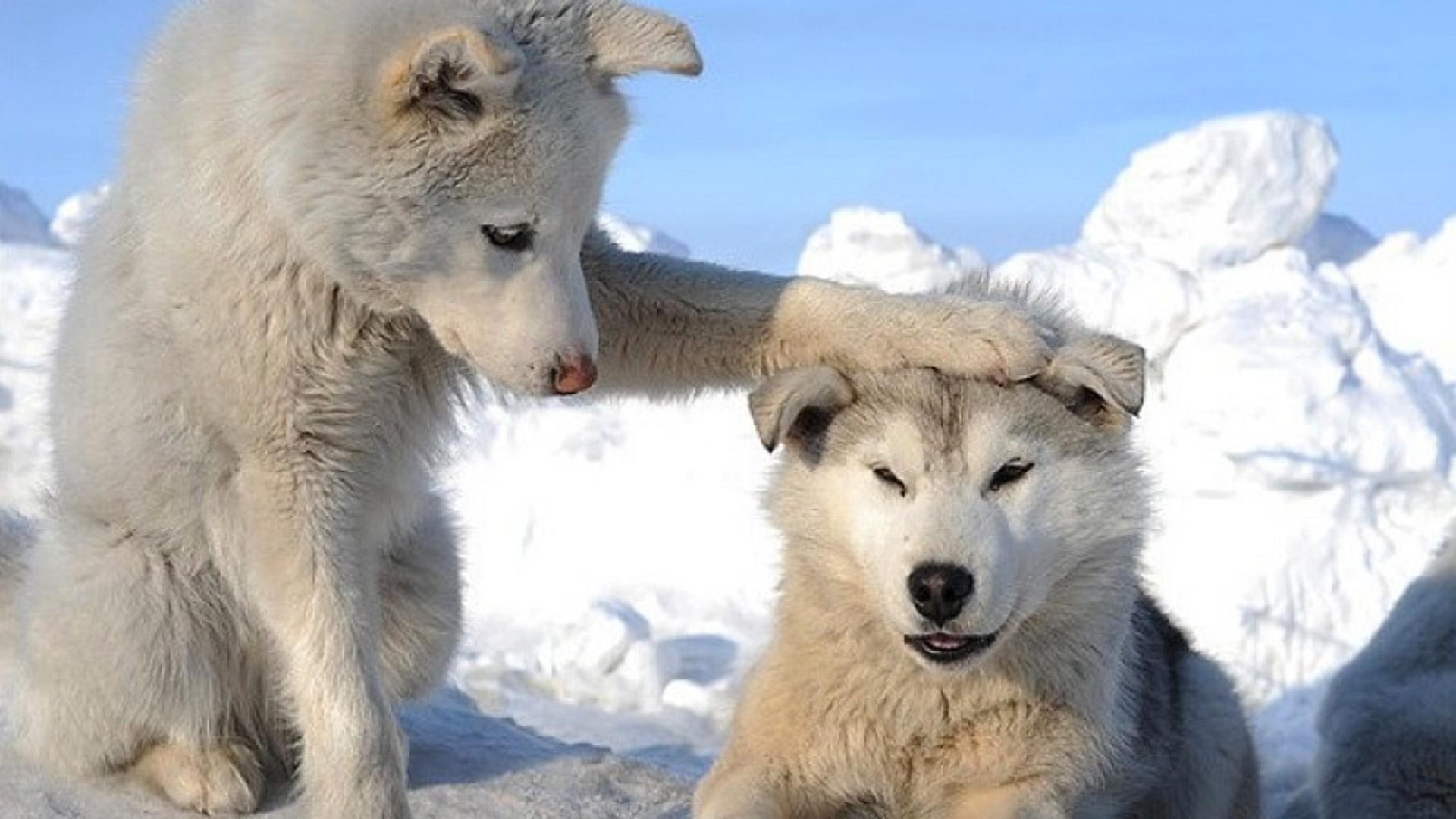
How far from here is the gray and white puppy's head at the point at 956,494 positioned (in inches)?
151

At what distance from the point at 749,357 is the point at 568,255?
0.63 metres

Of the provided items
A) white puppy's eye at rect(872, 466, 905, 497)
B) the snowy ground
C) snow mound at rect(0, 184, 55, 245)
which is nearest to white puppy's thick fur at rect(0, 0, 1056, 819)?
white puppy's eye at rect(872, 466, 905, 497)

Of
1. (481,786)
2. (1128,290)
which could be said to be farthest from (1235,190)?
(481,786)

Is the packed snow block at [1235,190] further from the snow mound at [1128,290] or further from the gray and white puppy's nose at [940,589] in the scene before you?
the gray and white puppy's nose at [940,589]

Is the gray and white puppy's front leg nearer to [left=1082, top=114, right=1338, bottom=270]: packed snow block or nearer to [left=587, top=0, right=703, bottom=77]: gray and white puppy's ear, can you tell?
[left=587, top=0, right=703, bottom=77]: gray and white puppy's ear

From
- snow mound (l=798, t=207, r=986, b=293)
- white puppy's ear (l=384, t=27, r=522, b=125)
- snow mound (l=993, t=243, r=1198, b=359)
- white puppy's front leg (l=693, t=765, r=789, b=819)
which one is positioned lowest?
white puppy's front leg (l=693, t=765, r=789, b=819)

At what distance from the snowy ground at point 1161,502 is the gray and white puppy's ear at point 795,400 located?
12.4ft

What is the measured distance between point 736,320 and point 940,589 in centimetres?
105

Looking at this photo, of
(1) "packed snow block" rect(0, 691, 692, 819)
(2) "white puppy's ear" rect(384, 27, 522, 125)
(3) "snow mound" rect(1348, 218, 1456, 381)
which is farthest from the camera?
(3) "snow mound" rect(1348, 218, 1456, 381)

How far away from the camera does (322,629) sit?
4336 mm

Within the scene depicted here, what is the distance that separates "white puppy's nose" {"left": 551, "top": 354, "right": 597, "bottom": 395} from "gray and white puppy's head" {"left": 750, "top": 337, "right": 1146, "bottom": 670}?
356mm

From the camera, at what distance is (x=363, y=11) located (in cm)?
411

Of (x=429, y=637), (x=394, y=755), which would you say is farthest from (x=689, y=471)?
(x=394, y=755)

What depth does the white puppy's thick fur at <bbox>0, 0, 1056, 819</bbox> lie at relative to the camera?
4.03 metres
